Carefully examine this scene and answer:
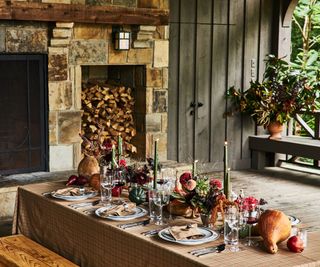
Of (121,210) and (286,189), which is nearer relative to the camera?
(121,210)

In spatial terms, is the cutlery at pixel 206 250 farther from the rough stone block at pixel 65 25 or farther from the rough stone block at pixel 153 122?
the rough stone block at pixel 153 122

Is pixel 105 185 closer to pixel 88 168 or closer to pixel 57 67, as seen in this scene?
pixel 88 168

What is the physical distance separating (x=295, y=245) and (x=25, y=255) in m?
1.67

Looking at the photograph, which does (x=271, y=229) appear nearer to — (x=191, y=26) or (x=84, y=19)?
(x=84, y=19)

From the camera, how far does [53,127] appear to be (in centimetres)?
657

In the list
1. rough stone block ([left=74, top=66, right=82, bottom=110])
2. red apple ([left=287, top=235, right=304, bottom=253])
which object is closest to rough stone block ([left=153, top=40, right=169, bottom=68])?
rough stone block ([left=74, top=66, right=82, bottom=110])

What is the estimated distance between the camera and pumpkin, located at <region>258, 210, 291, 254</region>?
306cm

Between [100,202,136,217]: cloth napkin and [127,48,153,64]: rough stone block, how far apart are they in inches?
136

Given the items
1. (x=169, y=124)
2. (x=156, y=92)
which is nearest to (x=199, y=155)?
(x=169, y=124)

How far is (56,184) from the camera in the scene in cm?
457

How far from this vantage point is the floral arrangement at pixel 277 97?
316 inches

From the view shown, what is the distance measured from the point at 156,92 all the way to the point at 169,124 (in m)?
0.56

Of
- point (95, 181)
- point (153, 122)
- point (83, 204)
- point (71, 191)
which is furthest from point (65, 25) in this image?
point (83, 204)

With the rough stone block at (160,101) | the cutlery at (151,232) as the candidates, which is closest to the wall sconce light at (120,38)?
the rough stone block at (160,101)
